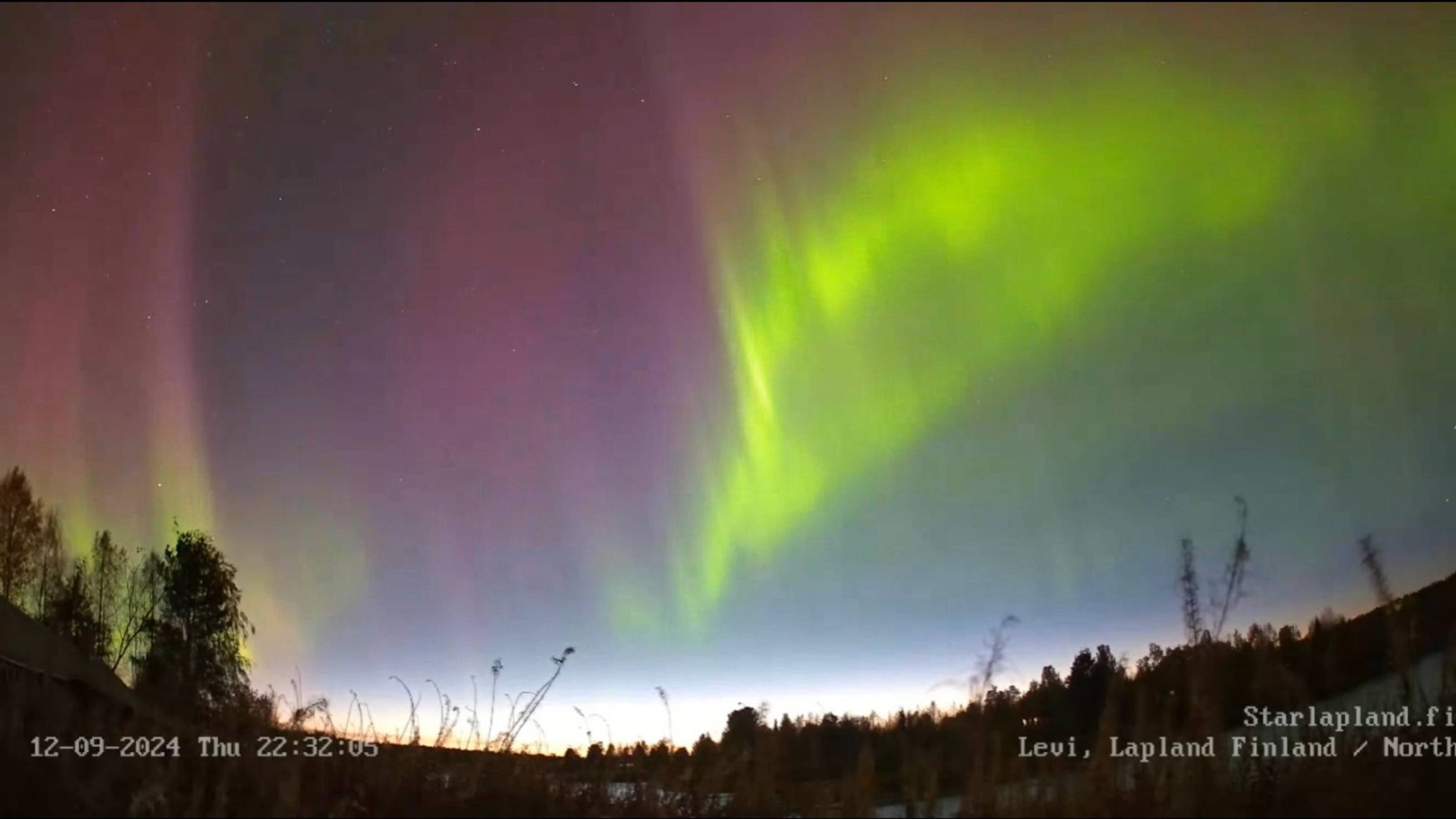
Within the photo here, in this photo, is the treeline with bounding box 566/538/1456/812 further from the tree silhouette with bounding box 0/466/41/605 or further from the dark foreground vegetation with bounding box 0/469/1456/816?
the tree silhouette with bounding box 0/466/41/605

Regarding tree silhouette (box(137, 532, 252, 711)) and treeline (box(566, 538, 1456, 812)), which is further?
tree silhouette (box(137, 532, 252, 711))

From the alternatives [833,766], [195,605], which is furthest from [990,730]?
[195,605]

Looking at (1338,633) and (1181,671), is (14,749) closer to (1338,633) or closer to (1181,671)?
(1181,671)

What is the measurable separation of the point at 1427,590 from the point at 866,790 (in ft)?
46.5

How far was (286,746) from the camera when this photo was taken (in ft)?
28.1

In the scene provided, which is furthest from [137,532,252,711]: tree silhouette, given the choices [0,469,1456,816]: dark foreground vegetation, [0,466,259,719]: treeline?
[0,469,1456,816]: dark foreground vegetation

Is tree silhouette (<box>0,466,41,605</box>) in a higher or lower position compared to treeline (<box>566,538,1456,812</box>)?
higher

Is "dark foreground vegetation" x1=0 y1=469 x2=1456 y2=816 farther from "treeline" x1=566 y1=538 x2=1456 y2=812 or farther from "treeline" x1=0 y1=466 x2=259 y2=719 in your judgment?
"treeline" x1=0 y1=466 x2=259 y2=719

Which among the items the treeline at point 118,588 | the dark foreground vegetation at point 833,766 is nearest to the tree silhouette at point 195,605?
the treeline at point 118,588

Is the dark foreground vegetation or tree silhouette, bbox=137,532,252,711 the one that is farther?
tree silhouette, bbox=137,532,252,711

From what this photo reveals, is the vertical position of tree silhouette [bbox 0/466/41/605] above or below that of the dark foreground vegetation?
above

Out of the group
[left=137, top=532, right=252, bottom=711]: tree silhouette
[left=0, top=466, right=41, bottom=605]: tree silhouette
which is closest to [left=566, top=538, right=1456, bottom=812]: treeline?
[left=137, top=532, right=252, bottom=711]: tree silhouette

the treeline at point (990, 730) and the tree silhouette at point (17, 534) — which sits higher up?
the tree silhouette at point (17, 534)

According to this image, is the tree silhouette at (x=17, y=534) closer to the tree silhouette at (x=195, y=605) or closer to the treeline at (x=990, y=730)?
the tree silhouette at (x=195, y=605)
